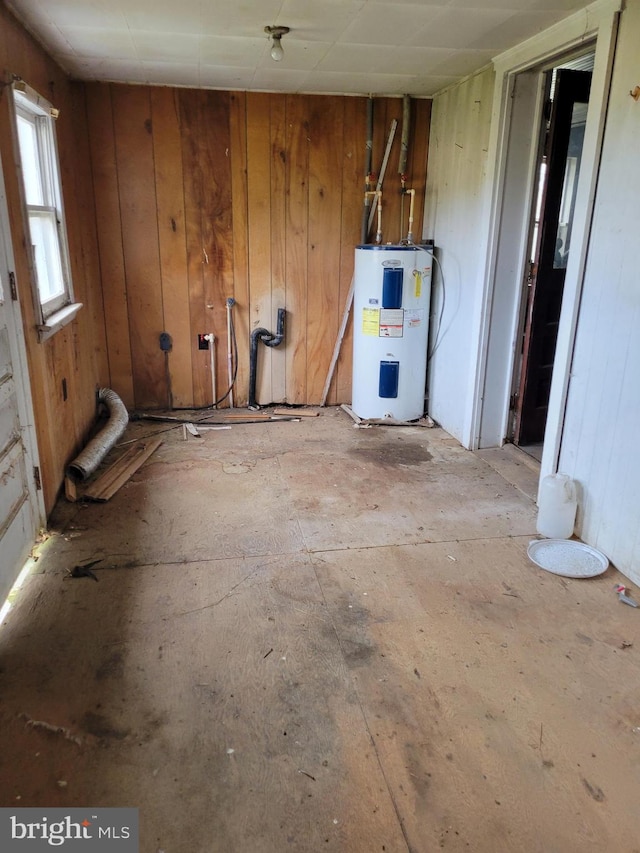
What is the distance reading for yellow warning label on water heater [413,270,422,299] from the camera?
4.15 m

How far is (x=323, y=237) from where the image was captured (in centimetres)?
450

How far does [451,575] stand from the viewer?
2494 millimetres

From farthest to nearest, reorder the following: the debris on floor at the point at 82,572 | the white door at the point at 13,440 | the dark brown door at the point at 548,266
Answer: the dark brown door at the point at 548,266
the debris on floor at the point at 82,572
the white door at the point at 13,440

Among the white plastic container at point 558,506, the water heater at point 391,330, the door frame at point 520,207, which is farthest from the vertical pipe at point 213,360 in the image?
the white plastic container at point 558,506

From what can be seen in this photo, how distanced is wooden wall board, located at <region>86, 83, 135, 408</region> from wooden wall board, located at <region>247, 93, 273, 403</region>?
90cm

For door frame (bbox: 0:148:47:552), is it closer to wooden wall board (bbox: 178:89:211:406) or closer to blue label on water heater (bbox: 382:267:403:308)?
wooden wall board (bbox: 178:89:211:406)

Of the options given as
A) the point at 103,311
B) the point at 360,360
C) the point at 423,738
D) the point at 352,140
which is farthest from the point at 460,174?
the point at 423,738

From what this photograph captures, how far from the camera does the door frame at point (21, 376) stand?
2346 mm

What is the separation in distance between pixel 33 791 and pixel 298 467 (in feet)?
7.46

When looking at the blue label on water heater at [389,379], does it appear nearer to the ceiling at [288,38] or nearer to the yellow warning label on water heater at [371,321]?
the yellow warning label on water heater at [371,321]

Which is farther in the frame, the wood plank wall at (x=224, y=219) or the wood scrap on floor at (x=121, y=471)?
the wood plank wall at (x=224, y=219)

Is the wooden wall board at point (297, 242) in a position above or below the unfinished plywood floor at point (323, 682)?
above

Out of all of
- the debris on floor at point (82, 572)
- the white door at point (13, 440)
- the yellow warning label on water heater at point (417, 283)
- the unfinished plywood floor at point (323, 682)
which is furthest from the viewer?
the yellow warning label on water heater at point (417, 283)

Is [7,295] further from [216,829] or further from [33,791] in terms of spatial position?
[216,829]
